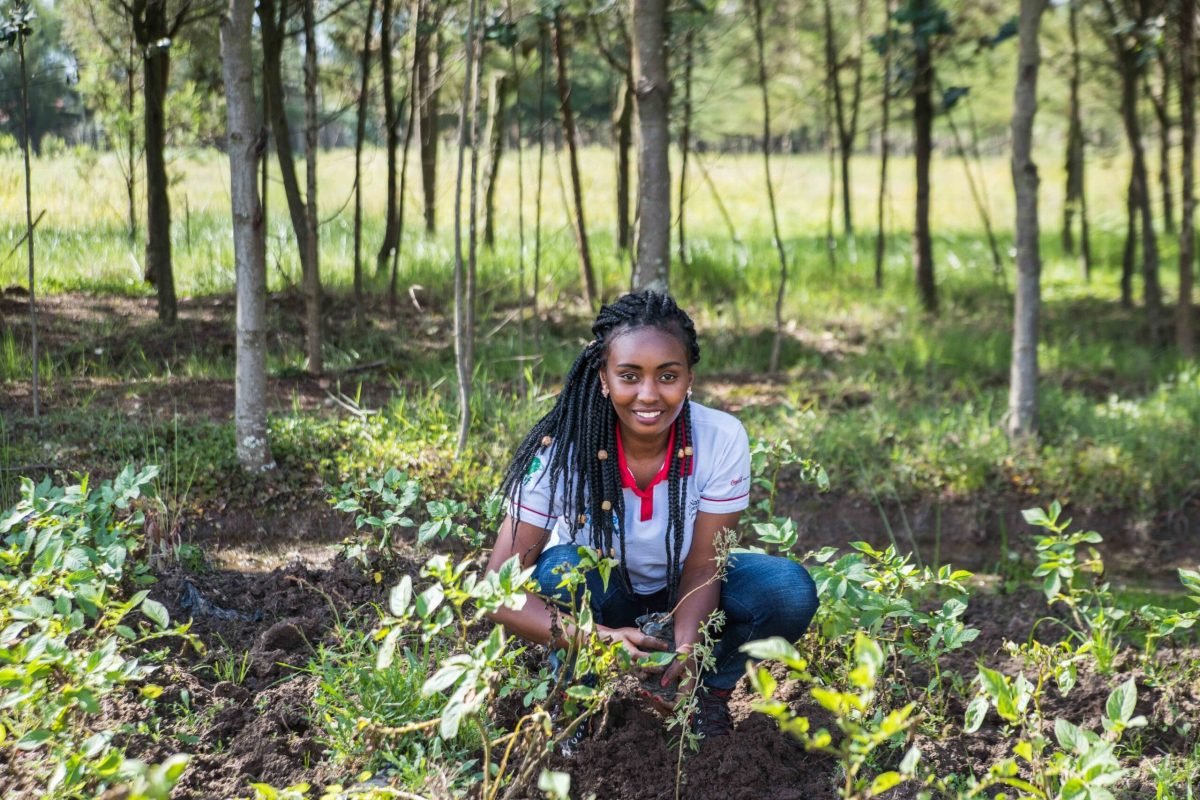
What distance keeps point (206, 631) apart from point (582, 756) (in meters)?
1.29

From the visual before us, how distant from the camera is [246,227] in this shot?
438 cm

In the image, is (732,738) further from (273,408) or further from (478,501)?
(273,408)

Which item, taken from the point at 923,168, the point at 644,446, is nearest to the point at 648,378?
the point at 644,446

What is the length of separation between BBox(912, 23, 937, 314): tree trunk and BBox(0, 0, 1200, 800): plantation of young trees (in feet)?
0.17

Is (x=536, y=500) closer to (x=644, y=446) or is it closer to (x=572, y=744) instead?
(x=644, y=446)

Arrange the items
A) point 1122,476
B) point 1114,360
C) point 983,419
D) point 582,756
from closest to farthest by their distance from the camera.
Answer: point 582,756 < point 1122,476 < point 983,419 < point 1114,360

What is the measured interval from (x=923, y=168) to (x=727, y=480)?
6129 millimetres

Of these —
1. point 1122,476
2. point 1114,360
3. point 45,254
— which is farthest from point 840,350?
point 45,254

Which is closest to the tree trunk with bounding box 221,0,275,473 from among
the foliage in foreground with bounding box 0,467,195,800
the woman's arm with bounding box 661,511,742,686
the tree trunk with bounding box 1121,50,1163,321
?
the foliage in foreground with bounding box 0,467,195,800

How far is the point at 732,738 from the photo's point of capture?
2.74 meters

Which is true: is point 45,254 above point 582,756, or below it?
above

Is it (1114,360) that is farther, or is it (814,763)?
(1114,360)

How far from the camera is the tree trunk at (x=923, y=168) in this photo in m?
7.93

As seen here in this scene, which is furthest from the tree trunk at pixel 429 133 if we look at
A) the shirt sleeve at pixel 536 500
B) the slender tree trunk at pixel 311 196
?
the shirt sleeve at pixel 536 500
